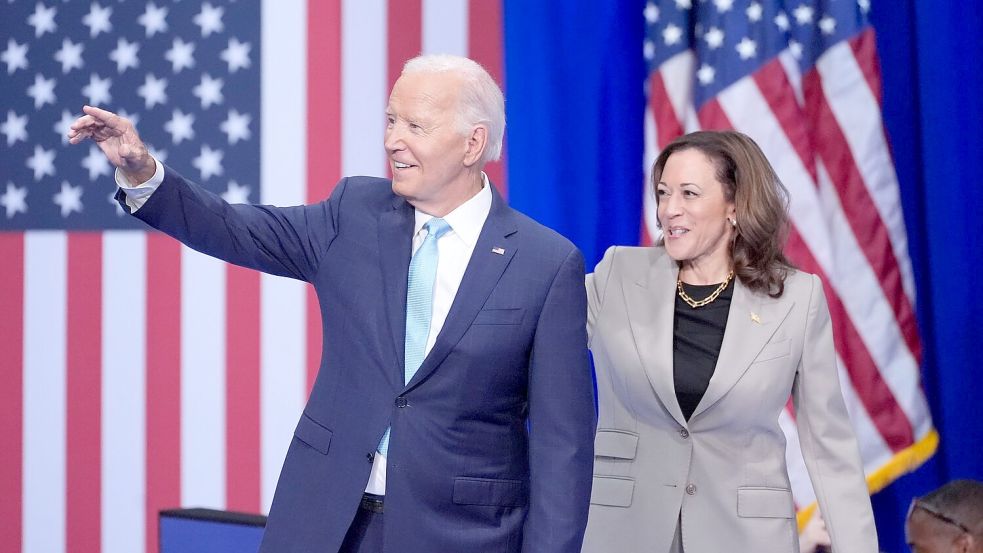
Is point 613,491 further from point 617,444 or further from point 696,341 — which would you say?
point 696,341

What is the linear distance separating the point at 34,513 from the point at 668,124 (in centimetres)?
262

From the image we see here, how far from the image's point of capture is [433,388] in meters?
1.81

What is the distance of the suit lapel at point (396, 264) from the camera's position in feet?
5.97

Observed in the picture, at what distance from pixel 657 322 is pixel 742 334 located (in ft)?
0.57

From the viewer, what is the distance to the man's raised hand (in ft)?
5.53

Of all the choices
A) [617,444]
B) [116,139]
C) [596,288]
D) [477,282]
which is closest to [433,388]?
[477,282]

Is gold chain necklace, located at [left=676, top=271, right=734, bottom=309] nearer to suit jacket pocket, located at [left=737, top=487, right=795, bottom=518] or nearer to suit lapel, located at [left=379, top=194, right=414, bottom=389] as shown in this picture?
suit jacket pocket, located at [left=737, top=487, right=795, bottom=518]

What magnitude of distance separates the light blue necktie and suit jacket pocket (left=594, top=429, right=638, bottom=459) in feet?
2.39

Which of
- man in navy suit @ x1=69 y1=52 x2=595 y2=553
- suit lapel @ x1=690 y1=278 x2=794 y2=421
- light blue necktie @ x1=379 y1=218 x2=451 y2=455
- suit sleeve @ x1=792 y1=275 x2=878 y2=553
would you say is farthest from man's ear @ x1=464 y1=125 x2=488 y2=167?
suit sleeve @ x1=792 y1=275 x2=878 y2=553

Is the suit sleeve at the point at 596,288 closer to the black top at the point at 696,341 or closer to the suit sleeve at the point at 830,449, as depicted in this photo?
the black top at the point at 696,341

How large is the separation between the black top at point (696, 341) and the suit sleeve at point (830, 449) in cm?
18

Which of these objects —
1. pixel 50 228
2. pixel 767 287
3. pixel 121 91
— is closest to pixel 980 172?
pixel 767 287

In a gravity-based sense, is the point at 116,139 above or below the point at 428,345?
above

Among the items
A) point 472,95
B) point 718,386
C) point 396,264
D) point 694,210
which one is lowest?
point 718,386
